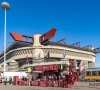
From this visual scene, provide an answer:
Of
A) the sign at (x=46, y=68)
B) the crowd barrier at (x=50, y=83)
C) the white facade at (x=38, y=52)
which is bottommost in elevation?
the crowd barrier at (x=50, y=83)

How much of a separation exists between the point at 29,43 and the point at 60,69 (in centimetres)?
6280

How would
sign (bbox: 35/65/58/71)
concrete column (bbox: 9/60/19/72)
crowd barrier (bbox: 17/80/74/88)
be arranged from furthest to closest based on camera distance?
concrete column (bbox: 9/60/19/72) → sign (bbox: 35/65/58/71) → crowd barrier (bbox: 17/80/74/88)

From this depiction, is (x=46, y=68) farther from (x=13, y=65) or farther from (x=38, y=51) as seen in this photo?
(x=13, y=65)

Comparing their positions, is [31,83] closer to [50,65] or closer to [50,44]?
[50,65]

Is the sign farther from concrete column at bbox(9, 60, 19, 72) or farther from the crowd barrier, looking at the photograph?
concrete column at bbox(9, 60, 19, 72)

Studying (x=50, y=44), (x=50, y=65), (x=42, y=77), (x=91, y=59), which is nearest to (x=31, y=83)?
(x=42, y=77)

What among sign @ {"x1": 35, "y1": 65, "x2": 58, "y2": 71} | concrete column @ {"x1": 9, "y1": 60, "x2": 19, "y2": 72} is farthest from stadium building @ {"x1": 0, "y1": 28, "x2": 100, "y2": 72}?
sign @ {"x1": 35, "y1": 65, "x2": 58, "y2": 71}

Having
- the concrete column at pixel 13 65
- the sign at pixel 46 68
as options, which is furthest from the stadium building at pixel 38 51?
the sign at pixel 46 68

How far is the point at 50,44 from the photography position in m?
99.2

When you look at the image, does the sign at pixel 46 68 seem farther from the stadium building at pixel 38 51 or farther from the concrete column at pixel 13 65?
the concrete column at pixel 13 65

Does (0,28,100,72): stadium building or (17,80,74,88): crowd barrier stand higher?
(0,28,100,72): stadium building

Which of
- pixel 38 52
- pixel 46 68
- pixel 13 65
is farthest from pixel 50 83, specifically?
pixel 13 65

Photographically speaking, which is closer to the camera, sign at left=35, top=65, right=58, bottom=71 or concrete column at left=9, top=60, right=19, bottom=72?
sign at left=35, top=65, right=58, bottom=71

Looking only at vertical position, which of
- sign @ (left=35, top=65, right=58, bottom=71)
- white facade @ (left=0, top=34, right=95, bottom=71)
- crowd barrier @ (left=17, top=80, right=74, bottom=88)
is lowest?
crowd barrier @ (left=17, top=80, right=74, bottom=88)
